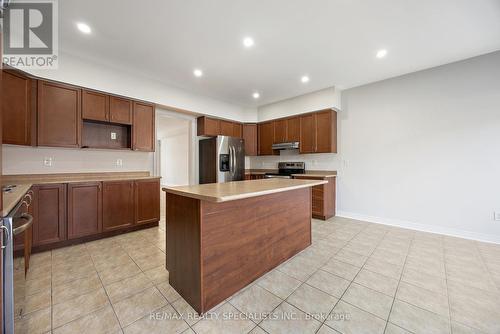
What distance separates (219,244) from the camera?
1.66 m

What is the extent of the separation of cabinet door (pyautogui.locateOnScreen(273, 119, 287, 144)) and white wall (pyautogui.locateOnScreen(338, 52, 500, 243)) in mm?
1309

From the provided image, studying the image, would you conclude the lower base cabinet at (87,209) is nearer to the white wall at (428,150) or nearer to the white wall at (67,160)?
the white wall at (67,160)

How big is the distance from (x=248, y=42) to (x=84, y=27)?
197 centimetres

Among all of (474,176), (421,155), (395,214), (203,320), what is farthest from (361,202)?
(203,320)

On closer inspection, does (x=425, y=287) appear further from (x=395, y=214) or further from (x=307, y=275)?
(x=395, y=214)

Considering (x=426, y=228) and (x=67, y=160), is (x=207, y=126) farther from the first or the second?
(x=426, y=228)

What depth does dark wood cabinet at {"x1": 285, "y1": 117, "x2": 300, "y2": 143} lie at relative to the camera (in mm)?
4762

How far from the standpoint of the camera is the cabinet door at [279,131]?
16.5 feet

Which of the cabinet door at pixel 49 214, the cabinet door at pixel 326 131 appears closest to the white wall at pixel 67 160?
the cabinet door at pixel 49 214

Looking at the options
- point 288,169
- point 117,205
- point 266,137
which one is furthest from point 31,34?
point 288,169

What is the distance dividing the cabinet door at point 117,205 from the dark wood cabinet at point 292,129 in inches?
137

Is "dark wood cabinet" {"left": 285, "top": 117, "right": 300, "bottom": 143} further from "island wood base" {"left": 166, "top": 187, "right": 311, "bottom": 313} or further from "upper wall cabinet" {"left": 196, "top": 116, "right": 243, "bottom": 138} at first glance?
"island wood base" {"left": 166, "top": 187, "right": 311, "bottom": 313}

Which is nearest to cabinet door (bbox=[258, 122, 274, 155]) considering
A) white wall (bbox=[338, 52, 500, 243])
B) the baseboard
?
white wall (bbox=[338, 52, 500, 243])

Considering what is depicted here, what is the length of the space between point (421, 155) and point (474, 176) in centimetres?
71
